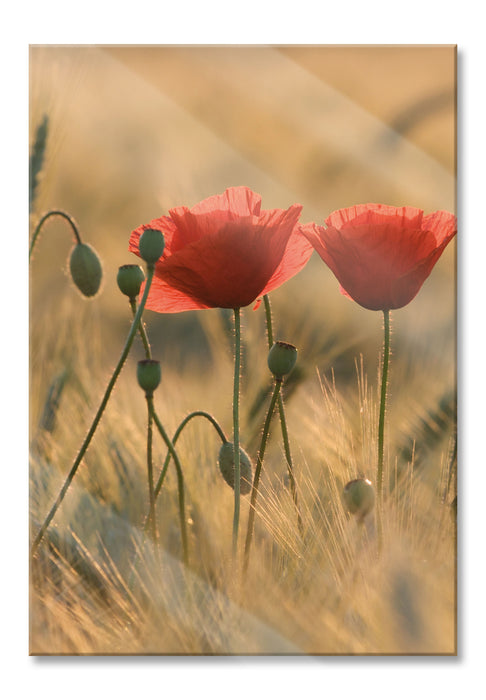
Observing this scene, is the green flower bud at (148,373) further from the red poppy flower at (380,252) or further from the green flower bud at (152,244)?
the red poppy flower at (380,252)


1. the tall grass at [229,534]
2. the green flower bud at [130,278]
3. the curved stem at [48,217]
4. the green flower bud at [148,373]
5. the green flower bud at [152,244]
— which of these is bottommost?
the tall grass at [229,534]

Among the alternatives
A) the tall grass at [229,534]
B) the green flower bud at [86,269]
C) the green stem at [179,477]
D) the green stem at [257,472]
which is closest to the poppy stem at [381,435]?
the tall grass at [229,534]

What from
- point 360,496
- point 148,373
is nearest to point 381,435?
point 360,496

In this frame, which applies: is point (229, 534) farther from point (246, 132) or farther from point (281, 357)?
point (246, 132)

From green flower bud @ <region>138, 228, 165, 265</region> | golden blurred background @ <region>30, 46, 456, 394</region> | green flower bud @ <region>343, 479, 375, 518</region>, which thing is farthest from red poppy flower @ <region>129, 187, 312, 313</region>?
green flower bud @ <region>343, 479, 375, 518</region>

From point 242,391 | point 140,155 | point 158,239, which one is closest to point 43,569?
point 242,391
